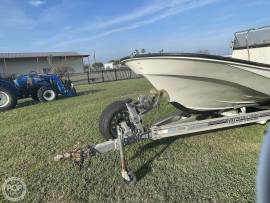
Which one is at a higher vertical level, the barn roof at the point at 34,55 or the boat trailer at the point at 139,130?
the barn roof at the point at 34,55

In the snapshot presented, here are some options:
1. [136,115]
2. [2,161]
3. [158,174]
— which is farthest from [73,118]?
[158,174]

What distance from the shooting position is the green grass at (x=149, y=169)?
315 centimetres

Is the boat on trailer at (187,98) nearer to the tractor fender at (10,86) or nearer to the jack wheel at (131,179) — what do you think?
the jack wheel at (131,179)

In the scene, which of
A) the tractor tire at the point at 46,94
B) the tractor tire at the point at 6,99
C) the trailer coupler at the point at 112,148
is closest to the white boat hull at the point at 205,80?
the trailer coupler at the point at 112,148

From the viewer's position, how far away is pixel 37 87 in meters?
12.0

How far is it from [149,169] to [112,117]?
993 millimetres

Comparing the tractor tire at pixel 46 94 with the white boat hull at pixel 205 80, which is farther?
the tractor tire at pixel 46 94

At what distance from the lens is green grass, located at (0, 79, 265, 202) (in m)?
3.15

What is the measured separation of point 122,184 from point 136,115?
0.95 m

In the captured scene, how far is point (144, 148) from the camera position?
4.41 m

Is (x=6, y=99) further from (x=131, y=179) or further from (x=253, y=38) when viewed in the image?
(x=131, y=179)

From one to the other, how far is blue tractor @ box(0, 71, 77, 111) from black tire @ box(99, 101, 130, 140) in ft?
22.8

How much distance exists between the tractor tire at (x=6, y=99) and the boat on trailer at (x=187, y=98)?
22.3 ft

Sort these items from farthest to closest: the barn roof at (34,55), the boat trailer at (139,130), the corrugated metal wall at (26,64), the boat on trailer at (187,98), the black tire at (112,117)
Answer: the barn roof at (34,55) → the corrugated metal wall at (26,64) → the black tire at (112,117) → the boat on trailer at (187,98) → the boat trailer at (139,130)
